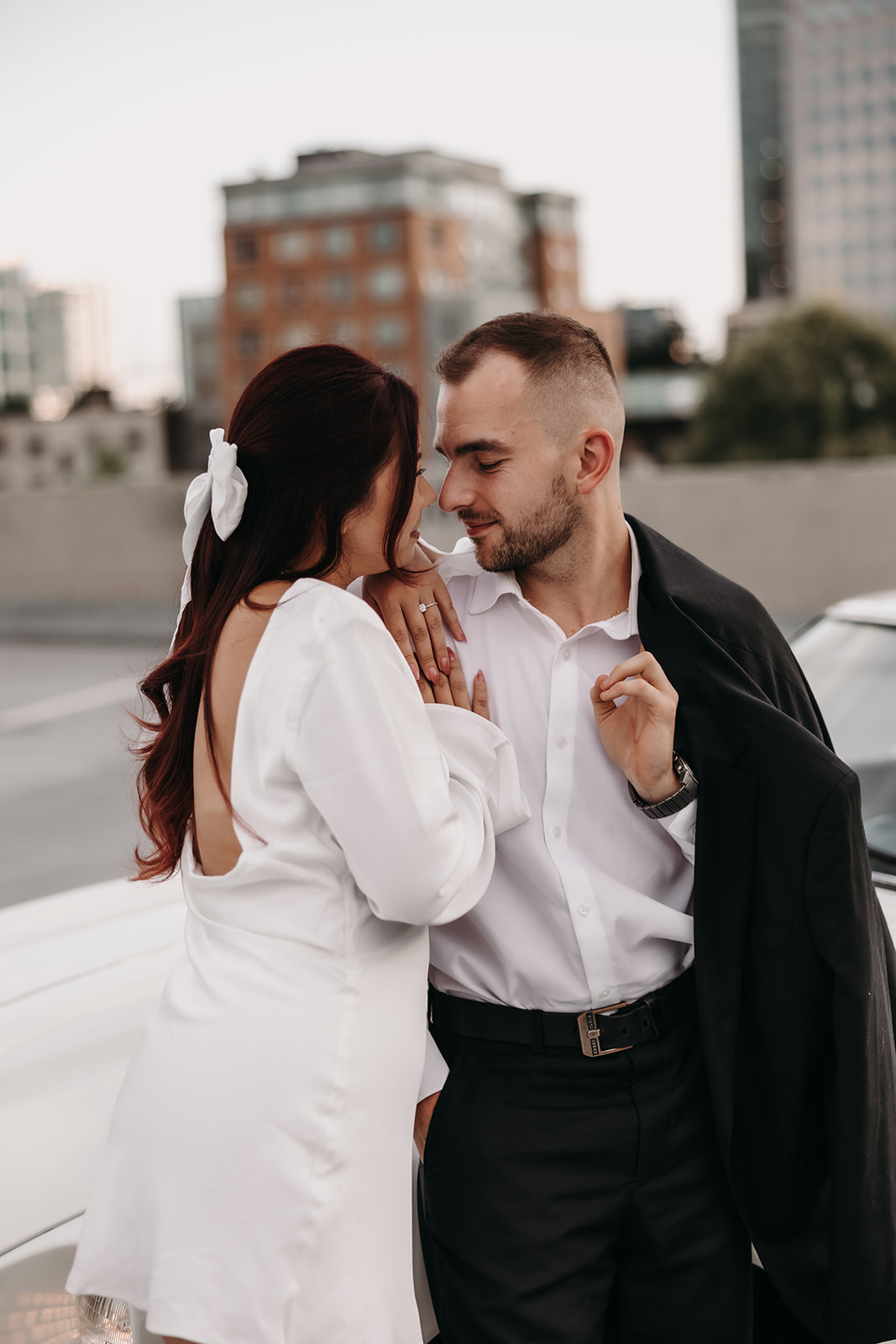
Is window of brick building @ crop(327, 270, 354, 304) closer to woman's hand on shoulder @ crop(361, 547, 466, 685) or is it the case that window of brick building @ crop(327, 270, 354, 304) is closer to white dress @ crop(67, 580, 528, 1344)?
woman's hand on shoulder @ crop(361, 547, 466, 685)

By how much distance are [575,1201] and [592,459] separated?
119 cm

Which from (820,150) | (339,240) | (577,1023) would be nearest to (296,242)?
(339,240)

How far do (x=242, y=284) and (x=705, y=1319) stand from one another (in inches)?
4321

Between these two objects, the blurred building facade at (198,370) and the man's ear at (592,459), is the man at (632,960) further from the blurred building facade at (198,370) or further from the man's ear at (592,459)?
the blurred building facade at (198,370)

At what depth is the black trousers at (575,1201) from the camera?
192 centimetres

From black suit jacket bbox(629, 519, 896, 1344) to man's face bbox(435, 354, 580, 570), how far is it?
222 millimetres

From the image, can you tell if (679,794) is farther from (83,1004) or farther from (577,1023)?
(83,1004)

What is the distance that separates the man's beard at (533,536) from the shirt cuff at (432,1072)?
0.77 meters

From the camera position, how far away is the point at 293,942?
5.40ft

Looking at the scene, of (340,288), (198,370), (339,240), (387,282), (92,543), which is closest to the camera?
(92,543)

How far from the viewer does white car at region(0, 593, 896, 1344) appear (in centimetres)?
173

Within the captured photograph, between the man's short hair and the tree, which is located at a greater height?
the tree

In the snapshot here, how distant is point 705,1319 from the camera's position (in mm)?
1992

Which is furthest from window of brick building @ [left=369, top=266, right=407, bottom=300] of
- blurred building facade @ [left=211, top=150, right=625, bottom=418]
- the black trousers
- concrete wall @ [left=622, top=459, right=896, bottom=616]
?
the black trousers
